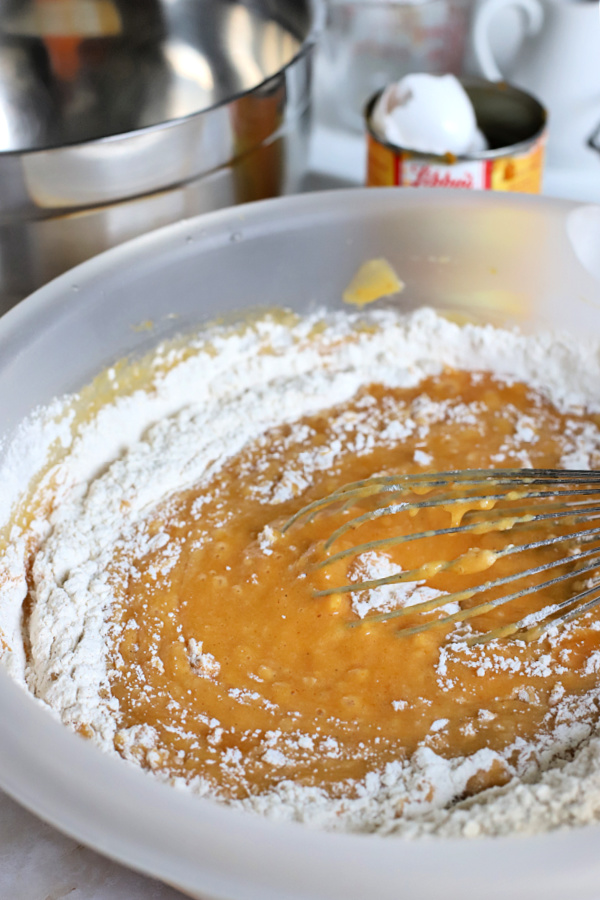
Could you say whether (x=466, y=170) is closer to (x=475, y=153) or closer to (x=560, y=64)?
(x=475, y=153)

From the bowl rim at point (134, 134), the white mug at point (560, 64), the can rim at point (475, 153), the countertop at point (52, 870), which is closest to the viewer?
the countertop at point (52, 870)

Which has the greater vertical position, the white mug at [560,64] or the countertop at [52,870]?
the white mug at [560,64]

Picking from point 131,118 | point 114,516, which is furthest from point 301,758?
point 131,118

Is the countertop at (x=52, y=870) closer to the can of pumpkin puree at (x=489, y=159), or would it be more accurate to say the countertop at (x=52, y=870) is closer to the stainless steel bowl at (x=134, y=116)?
the stainless steel bowl at (x=134, y=116)

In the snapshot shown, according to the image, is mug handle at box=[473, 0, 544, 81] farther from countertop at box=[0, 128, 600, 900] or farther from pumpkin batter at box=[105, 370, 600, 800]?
countertop at box=[0, 128, 600, 900]

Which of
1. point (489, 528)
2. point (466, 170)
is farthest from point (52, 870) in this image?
point (466, 170)

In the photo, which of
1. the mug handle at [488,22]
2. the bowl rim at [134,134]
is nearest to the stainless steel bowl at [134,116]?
the bowl rim at [134,134]
